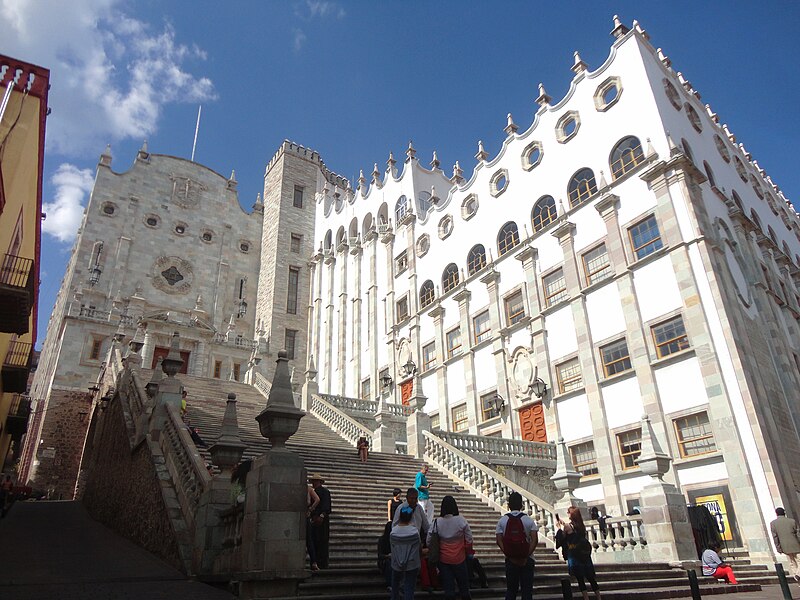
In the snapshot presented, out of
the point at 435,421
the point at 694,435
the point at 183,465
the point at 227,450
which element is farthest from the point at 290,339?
the point at 227,450

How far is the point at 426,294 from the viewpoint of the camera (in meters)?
30.5

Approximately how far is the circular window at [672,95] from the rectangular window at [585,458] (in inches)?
557

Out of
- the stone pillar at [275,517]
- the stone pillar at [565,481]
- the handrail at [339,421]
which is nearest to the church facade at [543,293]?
the handrail at [339,421]

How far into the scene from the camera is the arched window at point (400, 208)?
34.4 meters

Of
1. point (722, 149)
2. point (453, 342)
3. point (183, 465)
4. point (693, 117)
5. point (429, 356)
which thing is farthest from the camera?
point (429, 356)

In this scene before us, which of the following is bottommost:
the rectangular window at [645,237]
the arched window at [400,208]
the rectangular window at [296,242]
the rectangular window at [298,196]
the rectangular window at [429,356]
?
the rectangular window at [429,356]

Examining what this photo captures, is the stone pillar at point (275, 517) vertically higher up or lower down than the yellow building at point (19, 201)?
lower down

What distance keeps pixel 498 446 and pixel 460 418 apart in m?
6.67

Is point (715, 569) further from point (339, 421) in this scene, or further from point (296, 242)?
point (296, 242)

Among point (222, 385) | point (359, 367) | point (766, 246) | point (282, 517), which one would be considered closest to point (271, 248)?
point (359, 367)

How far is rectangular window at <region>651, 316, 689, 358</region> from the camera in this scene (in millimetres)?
18062

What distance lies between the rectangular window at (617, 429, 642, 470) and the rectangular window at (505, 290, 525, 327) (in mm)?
6839

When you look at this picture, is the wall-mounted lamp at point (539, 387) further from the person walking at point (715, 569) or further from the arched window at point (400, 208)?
the arched window at point (400, 208)

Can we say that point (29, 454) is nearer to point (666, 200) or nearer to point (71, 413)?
point (71, 413)
